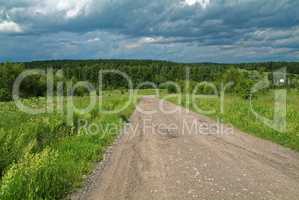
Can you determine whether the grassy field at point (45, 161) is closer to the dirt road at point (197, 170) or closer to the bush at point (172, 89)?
the dirt road at point (197, 170)

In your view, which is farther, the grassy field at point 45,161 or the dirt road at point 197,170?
the dirt road at point 197,170

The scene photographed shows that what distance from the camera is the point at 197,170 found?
1180cm

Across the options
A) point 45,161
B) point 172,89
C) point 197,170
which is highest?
point 45,161

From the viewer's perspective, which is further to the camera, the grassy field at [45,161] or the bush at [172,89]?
the bush at [172,89]

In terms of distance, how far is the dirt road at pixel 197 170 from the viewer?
945 centimetres

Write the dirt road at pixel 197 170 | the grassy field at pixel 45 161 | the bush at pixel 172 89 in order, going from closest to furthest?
the grassy field at pixel 45 161 → the dirt road at pixel 197 170 → the bush at pixel 172 89

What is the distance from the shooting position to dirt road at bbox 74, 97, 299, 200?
9445 mm

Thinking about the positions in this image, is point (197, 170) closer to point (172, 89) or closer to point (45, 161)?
point (45, 161)

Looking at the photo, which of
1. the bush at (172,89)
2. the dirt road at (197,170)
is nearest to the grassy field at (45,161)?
the dirt road at (197,170)

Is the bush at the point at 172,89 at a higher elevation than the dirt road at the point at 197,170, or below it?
below

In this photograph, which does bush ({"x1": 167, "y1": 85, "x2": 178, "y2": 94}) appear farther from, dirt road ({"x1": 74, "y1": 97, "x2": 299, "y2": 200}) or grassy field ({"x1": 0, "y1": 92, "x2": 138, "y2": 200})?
dirt road ({"x1": 74, "y1": 97, "x2": 299, "y2": 200})

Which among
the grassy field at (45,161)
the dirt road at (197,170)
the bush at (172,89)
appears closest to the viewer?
the grassy field at (45,161)

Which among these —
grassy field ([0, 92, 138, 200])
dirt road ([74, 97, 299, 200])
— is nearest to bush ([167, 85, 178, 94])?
grassy field ([0, 92, 138, 200])

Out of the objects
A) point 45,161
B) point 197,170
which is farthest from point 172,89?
point 45,161
